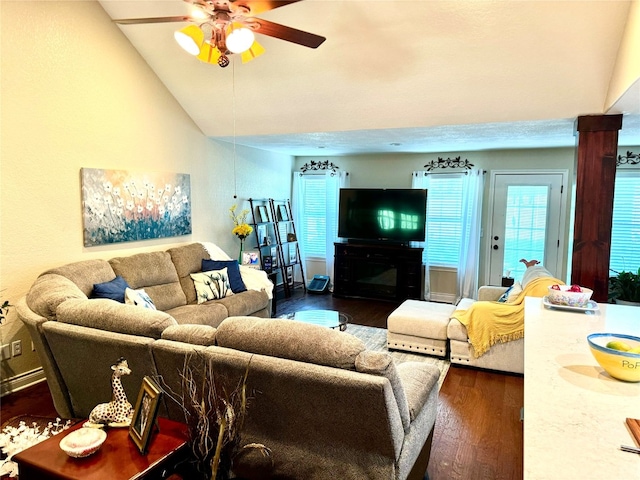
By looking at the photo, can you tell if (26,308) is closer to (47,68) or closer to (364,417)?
(47,68)

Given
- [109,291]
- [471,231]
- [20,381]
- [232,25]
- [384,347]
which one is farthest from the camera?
[471,231]

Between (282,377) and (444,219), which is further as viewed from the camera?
(444,219)

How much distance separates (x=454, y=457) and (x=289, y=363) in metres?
1.49

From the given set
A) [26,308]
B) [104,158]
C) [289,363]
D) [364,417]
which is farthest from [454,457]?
[104,158]

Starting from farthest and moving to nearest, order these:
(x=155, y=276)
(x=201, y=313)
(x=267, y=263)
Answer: (x=267, y=263)
(x=155, y=276)
(x=201, y=313)

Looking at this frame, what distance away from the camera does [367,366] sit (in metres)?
1.65

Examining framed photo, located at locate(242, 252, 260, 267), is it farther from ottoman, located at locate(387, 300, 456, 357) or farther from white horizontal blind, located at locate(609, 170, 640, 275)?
white horizontal blind, located at locate(609, 170, 640, 275)

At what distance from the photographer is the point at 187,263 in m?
4.66

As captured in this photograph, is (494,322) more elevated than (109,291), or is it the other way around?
(109,291)

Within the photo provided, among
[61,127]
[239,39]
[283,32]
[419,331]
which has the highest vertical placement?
[283,32]

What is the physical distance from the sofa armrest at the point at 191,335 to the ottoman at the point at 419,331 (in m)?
2.57

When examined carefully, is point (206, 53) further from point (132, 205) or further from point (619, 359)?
point (619, 359)

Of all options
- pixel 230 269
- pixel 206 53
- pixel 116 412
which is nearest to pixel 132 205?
pixel 230 269

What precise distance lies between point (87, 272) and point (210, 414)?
2.32 m
